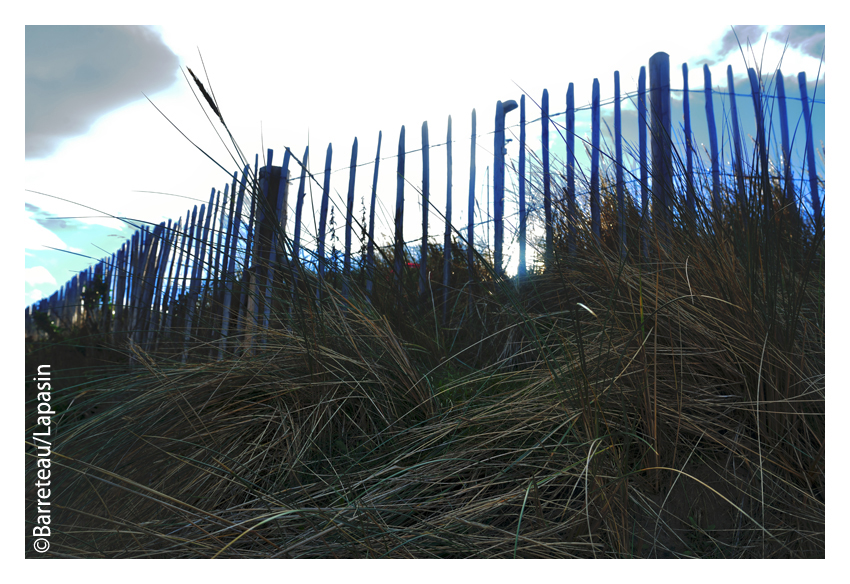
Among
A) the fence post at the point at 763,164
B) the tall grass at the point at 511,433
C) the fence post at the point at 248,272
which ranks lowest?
the tall grass at the point at 511,433

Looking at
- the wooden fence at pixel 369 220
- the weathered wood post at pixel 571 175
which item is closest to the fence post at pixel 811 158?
the wooden fence at pixel 369 220

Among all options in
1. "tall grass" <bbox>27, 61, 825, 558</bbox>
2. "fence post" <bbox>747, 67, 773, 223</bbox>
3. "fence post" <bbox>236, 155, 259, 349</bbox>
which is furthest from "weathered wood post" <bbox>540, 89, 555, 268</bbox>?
"fence post" <bbox>236, 155, 259, 349</bbox>

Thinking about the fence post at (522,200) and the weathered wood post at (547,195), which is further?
the fence post at (522,200)

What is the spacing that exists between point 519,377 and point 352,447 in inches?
20.6

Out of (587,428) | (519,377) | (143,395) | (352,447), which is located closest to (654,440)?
(587,428)

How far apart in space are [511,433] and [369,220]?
7.46 feet

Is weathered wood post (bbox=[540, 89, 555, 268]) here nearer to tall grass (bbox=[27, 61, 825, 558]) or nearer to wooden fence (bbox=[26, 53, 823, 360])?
wooden fence (bbox=[26, 53, 823, 360])

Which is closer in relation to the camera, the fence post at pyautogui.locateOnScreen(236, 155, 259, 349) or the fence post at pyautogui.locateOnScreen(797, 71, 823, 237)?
the fence post at pyautogui.locateOnScreen(797, 71, 823, 237)

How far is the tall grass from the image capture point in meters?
0.93

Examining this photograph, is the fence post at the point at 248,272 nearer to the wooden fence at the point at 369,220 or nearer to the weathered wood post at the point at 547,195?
the wooden fence at the point at 369,220

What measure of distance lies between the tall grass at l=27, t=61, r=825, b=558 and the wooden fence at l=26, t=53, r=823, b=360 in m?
0.09

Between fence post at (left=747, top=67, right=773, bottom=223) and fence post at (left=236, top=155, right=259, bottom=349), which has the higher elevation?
fence post at (left=747, top=67, right=773, bottom=223)

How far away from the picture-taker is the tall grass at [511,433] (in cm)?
93

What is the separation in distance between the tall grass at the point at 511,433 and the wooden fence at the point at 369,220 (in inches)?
3.5
